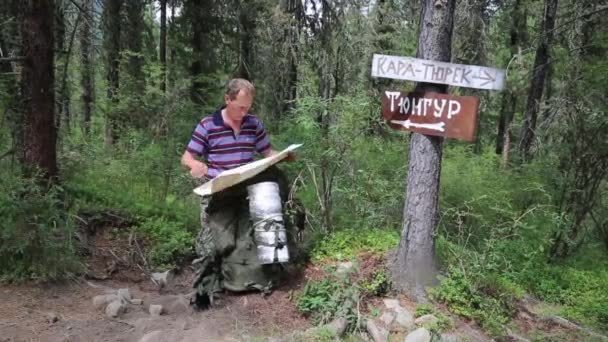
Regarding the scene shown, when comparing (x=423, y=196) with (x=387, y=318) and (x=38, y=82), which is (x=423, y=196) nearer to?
(x=387, y=318)

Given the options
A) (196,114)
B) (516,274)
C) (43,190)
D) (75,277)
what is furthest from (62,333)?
(196,114)

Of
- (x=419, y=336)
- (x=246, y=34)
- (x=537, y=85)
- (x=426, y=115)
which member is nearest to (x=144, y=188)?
(x=426, y=115)

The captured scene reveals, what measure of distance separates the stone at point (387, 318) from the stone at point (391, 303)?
8 centimetres

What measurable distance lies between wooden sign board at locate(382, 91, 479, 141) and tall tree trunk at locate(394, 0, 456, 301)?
9 cm

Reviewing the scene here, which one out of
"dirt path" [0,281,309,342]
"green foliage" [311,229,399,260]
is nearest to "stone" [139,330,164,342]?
"dirt path" [0,281,309,342]

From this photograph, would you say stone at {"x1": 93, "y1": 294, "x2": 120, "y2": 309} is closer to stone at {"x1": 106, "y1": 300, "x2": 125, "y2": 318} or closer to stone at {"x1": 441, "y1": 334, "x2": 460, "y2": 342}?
stone at {"x1": 106, "y1": 300, "x2": 125, "y2": 318}

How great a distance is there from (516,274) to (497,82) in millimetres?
2153

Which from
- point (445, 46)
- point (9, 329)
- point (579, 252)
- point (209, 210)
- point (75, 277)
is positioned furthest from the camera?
point (579, 252)

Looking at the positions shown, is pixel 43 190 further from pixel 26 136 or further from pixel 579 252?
pixel 579 252

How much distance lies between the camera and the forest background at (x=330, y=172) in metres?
4.29

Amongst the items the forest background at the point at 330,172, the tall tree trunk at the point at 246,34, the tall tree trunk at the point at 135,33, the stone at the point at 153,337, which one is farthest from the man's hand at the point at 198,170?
the tall tree trunk at the point at 135,33

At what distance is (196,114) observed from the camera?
820cm

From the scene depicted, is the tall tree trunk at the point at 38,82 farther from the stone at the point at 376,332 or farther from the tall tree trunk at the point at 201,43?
the tall tree trunk at the point at 201,43

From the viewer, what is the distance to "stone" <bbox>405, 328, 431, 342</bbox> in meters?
3.34
